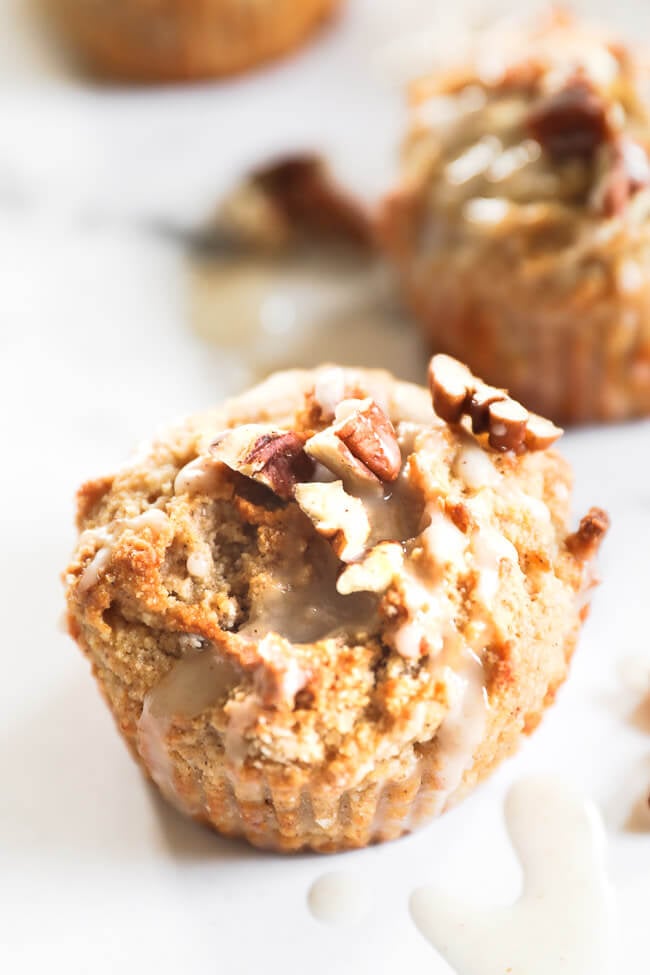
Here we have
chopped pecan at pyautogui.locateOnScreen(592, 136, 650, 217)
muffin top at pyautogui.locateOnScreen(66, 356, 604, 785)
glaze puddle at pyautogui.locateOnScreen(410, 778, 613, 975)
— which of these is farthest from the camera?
chopped pecan at pyautogui.locateOnScreen(592, 136, 650, 217)

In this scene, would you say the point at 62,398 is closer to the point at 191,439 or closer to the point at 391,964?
the point at 191,439

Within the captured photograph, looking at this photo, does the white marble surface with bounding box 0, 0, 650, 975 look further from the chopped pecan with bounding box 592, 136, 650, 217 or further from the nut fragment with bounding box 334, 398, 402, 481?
the nut fragment with bounding box 334, 398, 402, 481

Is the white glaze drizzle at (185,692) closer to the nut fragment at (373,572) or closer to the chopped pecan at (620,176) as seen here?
the nut fragment at (373,572)

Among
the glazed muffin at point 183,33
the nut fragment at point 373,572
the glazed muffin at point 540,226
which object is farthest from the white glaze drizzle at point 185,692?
the glazed muffin at point 183,33

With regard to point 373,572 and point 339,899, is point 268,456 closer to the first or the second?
point 373,572

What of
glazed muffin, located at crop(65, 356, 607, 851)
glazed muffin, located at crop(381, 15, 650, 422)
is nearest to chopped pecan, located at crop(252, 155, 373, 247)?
glazed muffin, located at crop(381, 15, 650, 422)
